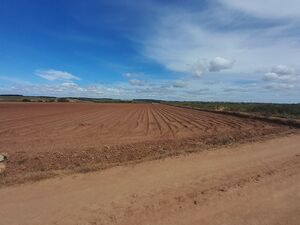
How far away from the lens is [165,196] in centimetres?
636

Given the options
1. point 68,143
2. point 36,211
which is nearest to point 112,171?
point 36,211

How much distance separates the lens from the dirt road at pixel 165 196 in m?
5.35

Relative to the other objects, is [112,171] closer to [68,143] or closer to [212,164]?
[212,164]

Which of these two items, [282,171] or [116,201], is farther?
[282,171]

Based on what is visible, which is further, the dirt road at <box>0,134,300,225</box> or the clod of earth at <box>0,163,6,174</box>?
the clod of earth at <box>0,163,6,174</box>

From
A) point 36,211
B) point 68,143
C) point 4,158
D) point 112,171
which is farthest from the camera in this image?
point 68,143

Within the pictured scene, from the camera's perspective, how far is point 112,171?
831cm

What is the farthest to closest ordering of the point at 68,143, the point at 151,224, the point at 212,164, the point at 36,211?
the point at 68,143 → the point at 212,164 → the point at 36,211 → the point at 151,224

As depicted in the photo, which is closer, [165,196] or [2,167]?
[165,196]

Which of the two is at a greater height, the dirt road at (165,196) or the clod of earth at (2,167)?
the dirt road at (165,196)

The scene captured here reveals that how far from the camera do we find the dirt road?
535cm

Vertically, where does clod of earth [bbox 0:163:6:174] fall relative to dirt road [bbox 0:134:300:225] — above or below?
below

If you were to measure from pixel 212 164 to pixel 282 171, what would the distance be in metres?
2.01

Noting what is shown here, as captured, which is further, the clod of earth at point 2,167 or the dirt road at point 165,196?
the clod of earth at point 2,167
